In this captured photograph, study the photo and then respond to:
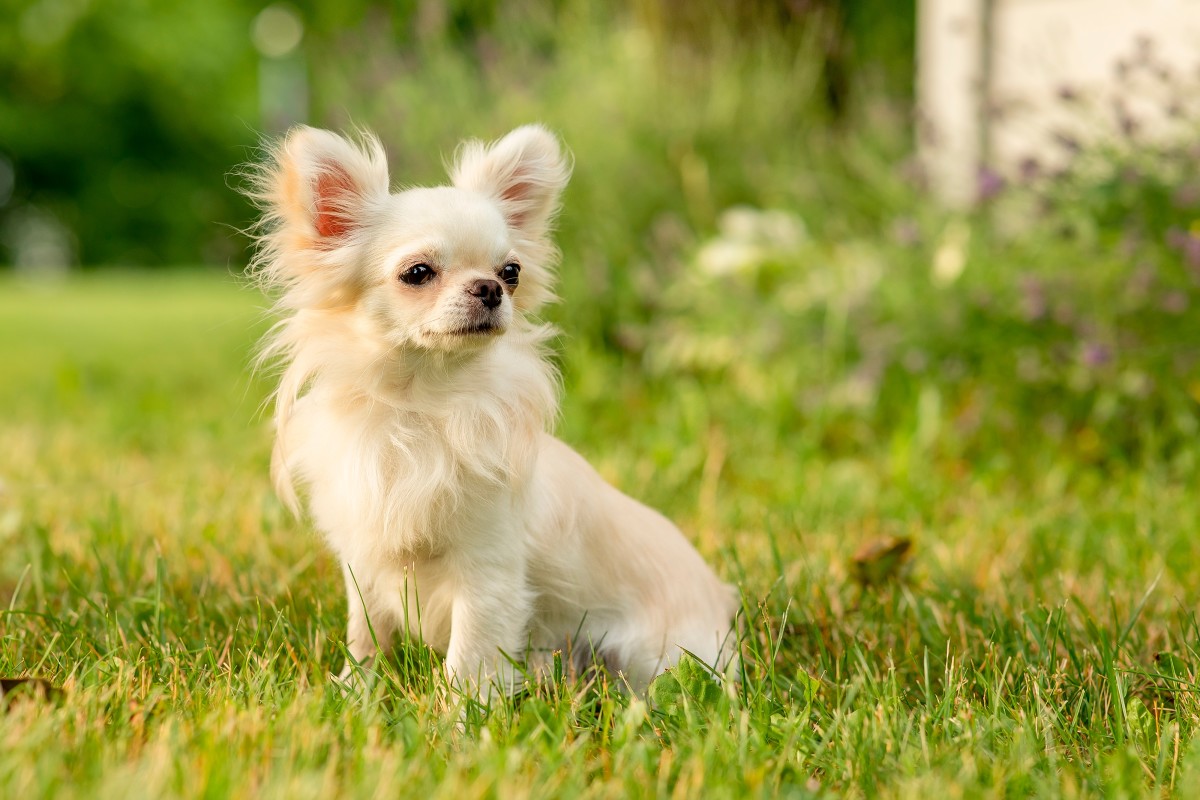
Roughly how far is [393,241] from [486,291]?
0.23 m

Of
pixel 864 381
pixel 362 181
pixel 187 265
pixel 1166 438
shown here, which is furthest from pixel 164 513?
pixel 187 265

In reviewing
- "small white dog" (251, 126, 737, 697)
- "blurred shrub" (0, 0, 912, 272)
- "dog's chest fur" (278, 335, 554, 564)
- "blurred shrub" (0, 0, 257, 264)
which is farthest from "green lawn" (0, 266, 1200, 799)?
"blurred shrub" (0, 0, 257, 264)

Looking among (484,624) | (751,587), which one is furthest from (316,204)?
(751,587)

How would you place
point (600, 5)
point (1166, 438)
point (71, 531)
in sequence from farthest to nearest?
point (600, 5), point (1166, 438), point (71, 531)

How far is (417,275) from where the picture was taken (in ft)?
7.18

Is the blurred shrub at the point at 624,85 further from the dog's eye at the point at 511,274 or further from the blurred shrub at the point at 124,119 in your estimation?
the blurred shrub at the point at 124,119

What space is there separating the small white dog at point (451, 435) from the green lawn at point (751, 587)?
0.49 ft

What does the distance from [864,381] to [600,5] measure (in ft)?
13.2

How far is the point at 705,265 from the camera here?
196 inches

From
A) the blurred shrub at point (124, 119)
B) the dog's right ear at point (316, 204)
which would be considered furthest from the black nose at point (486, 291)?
the blurred shrub at point (124, 119)

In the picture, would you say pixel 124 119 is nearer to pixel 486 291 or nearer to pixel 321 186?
pixel 321 186

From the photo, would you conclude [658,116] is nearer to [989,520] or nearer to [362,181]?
[989,520]

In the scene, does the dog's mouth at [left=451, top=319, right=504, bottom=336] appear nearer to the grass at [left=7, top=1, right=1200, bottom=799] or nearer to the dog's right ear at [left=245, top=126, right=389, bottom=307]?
the dog's right ear at [left=245, top=126, right=389, bottom=307]

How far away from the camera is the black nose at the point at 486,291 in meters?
2.12
